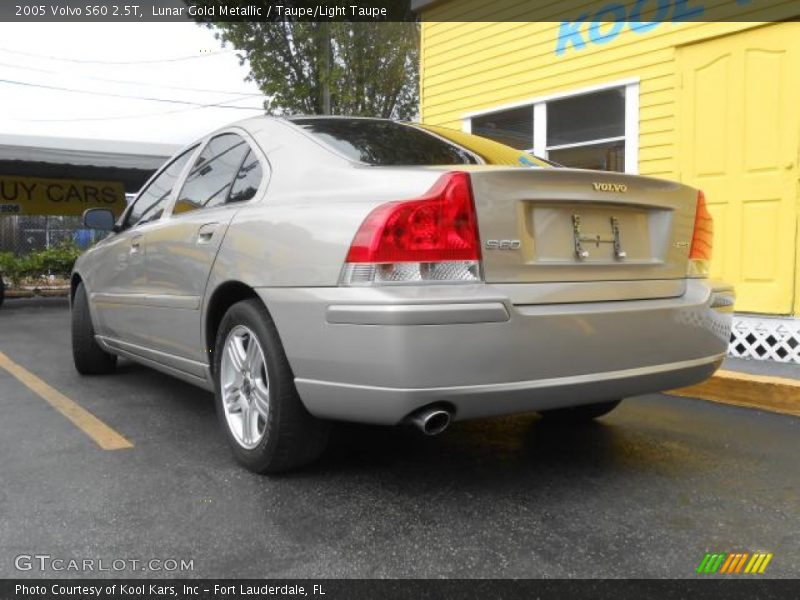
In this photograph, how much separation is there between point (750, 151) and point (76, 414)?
5250mm

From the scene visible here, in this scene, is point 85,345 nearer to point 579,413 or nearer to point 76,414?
point 76,414

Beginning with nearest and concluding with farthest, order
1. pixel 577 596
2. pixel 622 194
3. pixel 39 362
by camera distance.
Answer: pixel 577 596
pixel 622 194
pixel 39 362

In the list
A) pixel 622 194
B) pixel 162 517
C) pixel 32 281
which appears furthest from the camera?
pixel 32 281

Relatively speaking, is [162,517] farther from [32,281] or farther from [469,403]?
[32,281]

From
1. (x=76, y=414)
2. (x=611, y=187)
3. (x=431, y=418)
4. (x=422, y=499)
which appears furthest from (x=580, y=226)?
(x=76, y=414)

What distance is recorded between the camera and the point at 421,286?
2291 mm

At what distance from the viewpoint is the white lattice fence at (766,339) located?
531 cm

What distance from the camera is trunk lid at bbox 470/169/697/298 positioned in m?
2.40

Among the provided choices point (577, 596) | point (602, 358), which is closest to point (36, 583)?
point (577, 596)

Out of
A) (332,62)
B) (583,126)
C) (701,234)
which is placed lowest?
(701,234)

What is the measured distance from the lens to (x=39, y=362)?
19.0 feet

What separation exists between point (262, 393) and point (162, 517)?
0.59 m

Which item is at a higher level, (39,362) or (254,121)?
(254,121)

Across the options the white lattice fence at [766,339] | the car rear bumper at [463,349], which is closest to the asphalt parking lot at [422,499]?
the car rear bumper at [463,349]
